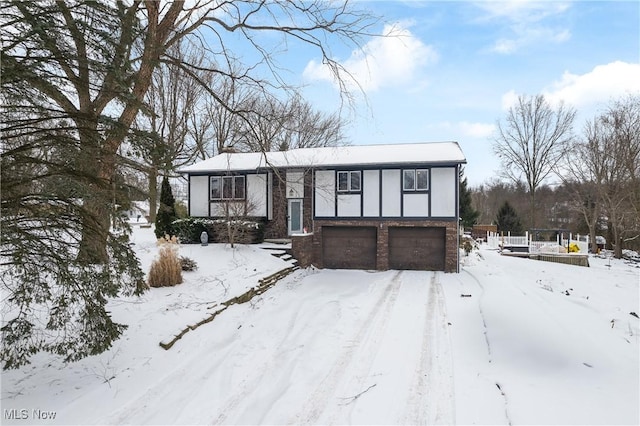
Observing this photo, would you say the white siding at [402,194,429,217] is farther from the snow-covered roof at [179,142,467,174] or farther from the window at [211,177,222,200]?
the window at [211,177,222,200]

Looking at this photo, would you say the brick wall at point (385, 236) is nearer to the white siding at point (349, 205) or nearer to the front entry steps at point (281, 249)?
Answer: the white siding at point (349, 205)

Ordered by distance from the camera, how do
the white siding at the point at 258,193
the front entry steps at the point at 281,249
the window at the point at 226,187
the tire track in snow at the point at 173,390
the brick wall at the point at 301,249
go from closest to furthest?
the tire track in snow at the point at 173,390 → the front entry steps at the point at 281,249 → the brick wall at the point at 301,249 → the white siding at the point at 258,193 → the window at the point at 226,187

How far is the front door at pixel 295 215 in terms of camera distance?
1737cm

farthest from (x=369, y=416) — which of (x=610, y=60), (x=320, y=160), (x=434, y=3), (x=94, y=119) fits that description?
(x=610, y=60)

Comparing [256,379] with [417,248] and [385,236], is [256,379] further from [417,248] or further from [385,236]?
[417,248]

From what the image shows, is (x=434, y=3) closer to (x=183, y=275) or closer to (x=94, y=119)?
(x=94, y=119)

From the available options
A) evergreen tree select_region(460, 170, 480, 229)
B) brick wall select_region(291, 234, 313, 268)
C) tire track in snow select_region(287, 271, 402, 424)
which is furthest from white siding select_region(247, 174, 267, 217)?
evergreen tree select_region(460, 170, 480, 229)

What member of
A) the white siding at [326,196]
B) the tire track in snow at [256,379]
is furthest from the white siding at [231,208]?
the tire track in snow at [256,379]

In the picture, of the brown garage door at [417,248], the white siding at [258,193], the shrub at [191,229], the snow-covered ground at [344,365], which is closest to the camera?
the snow-covered ground at [344,365]

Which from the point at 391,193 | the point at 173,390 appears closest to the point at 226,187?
the point at 391,193

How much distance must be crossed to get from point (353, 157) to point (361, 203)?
2.22 m

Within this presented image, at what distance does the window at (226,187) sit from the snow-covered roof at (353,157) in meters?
0.58

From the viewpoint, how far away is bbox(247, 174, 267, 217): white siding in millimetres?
16984

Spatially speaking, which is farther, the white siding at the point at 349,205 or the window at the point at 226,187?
the window at the point at 226,187
